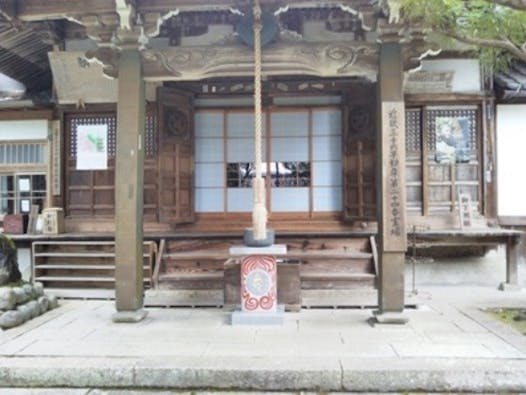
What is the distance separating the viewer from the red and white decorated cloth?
5855mm

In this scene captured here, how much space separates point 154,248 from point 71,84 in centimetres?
330

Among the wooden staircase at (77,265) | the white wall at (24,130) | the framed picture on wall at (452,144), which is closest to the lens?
the wooden staircase at (77,265)

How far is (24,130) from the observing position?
9.20 metres

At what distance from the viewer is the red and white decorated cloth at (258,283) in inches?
231

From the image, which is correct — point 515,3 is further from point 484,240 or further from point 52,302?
point 52,302

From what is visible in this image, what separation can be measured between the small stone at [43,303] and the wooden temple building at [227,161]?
899mm

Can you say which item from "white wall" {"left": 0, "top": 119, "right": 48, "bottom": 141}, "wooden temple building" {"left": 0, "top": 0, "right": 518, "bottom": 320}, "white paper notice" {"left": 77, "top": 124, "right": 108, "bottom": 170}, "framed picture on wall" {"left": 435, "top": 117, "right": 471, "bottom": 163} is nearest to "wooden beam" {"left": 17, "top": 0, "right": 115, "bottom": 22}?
"wooden temple building" {"left": 0, "top": 0, "right": 518, "bottom": 320}

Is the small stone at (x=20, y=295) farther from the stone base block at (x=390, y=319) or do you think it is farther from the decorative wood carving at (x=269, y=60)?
the stone base block at (x=390, y=319)

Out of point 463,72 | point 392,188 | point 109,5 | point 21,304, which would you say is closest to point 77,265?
point 21,304

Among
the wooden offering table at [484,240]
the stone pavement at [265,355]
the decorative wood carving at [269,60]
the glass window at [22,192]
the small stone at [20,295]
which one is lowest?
the stone pavement at [265,355]

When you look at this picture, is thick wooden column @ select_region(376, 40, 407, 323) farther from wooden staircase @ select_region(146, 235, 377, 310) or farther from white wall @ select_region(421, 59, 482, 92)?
white wall @ select_region(421, 59, 482, 92)

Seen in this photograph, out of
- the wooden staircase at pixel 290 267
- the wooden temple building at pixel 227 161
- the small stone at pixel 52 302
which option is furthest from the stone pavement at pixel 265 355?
the wooden temple building at pixel 227 161

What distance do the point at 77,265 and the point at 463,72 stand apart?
7439 millimetres

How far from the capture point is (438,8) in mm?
5098
